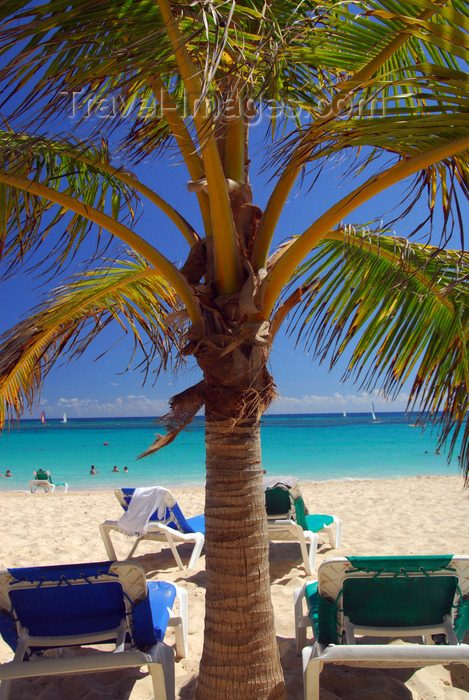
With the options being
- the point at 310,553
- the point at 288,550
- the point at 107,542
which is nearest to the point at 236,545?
the point at 310,553

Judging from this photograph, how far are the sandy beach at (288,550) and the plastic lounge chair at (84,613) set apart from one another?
0.51 meters

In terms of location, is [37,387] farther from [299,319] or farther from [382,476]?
[382,476]

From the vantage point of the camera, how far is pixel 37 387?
412 cm

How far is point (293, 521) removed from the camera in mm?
5109

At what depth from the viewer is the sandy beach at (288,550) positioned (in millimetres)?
2771

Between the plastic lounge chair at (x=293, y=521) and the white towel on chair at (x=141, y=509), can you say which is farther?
the white towel on chair at (x=141, y=509)

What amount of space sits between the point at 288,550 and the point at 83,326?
3603 millimetres

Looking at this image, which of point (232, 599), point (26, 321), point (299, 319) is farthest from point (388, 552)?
point (26, 321)

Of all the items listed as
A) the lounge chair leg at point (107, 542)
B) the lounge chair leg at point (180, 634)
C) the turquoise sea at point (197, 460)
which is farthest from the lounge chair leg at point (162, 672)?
the turquoise sea at point (197, 460)

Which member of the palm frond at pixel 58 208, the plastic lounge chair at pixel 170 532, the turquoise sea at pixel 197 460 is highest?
the palm frond at pixel 58 208

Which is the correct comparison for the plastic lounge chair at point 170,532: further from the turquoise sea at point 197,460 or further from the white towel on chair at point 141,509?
the turquoise sea at point 197,460

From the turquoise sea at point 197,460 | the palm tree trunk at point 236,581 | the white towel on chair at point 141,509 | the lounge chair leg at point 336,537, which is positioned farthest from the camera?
the turquoise sea at point 197,460

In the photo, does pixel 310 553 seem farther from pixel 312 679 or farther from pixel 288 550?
pixel 312 679

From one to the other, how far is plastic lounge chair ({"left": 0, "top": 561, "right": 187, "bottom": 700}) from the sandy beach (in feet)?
1.68
